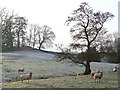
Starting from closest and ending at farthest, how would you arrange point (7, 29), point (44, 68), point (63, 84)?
point (63, 84) → point (44, 68) → point (7, 29)

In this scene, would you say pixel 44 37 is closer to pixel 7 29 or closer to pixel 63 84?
pixel 7 29

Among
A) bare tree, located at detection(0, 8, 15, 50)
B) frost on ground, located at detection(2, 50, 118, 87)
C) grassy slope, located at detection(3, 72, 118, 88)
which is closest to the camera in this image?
grassy slope, located at detection(3, 72, 118, 88)

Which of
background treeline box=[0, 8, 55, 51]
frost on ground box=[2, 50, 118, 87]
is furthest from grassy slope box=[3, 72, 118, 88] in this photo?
background treeline box=[0, 8, 55, 51]

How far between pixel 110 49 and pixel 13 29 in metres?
48.5

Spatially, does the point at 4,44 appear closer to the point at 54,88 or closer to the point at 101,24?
the point at 101,24

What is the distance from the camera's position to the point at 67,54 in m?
31.2

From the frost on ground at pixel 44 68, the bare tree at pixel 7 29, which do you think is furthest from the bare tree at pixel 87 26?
the bare tree at pixel 7 29

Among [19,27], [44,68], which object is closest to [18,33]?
[19,27]

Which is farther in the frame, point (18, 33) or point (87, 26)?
point (18, 33)

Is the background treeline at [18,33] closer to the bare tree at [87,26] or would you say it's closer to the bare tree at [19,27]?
the bare tree at [19,27]

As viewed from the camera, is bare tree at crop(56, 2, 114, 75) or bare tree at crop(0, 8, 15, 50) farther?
bare tree at crop(0, 8, 15, 50)

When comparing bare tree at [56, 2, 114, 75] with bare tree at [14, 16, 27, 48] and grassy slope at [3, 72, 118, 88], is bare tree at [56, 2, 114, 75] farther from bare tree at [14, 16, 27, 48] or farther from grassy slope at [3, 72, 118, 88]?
bare tree at [14, 16, 27, 48]

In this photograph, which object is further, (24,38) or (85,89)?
Answer: (24,38)

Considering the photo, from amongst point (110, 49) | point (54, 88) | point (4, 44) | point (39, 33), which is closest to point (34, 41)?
point (39, 33)
